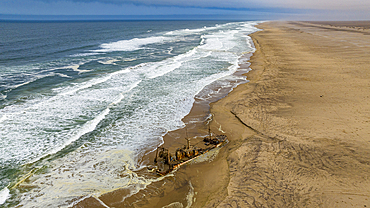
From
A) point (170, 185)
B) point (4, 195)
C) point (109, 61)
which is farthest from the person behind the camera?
point (109, 61)

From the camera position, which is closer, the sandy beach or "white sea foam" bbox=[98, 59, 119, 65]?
the sandy beach

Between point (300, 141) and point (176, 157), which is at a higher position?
point (300, 141)

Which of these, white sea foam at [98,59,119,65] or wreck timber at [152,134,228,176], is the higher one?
white sea foam at [98,59,119,65]

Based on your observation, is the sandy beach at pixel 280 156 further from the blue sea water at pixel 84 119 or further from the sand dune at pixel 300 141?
the blue sea water at pixel 84 119

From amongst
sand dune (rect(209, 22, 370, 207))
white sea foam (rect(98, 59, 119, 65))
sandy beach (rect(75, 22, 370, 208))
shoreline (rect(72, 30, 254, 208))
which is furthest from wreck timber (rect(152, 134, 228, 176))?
white sea foam (rect(98, 59, 119, 65))

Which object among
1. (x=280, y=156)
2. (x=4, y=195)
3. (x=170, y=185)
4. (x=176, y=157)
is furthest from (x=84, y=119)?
(x=280, y=156)

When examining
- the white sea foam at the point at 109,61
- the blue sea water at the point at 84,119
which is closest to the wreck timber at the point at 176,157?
the blue sea water at the point at 84,119

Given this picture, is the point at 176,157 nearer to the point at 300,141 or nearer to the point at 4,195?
the point at 300,141

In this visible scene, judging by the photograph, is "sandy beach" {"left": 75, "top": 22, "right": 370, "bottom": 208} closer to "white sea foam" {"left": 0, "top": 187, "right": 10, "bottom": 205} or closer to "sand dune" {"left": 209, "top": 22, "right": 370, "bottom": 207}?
"sand dune" {"left": 209, "top": 22, "right": 370, "bottom": 207}
